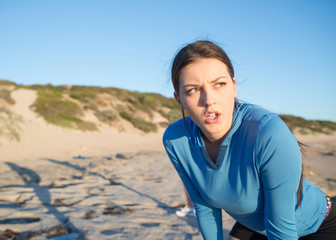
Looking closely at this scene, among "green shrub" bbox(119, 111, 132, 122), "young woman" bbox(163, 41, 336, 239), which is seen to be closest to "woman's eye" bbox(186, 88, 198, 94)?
"young woman" bbox(163, 41, 336, 239)

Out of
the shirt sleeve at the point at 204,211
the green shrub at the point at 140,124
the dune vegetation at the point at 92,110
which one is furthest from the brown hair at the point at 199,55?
the green shrub at the point at 140,124

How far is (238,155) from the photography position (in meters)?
1.29

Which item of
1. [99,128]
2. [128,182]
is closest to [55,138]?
[99,128]

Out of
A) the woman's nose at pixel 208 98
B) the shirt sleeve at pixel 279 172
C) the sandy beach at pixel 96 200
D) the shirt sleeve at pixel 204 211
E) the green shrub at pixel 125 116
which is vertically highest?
the woman's nose at pixel 208 98

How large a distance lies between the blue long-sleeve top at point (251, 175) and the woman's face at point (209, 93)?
3.7 inches

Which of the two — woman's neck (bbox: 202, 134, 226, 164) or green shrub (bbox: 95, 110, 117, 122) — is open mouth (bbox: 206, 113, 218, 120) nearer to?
woman's neck (bbox: 202, 134, 226, 164)

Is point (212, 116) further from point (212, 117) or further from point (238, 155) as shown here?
point (238, 155)

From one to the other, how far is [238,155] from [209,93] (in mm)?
373

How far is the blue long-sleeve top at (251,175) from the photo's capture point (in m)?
1.14

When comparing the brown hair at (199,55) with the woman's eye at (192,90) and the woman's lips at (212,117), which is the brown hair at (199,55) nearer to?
the woman's eye at (192,90)

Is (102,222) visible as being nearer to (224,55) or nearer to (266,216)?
(266,216)

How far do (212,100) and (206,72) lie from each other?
6.1 inches

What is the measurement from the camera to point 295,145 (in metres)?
1.14

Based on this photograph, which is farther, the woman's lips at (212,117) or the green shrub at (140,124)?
the green shrub at (140,124)
